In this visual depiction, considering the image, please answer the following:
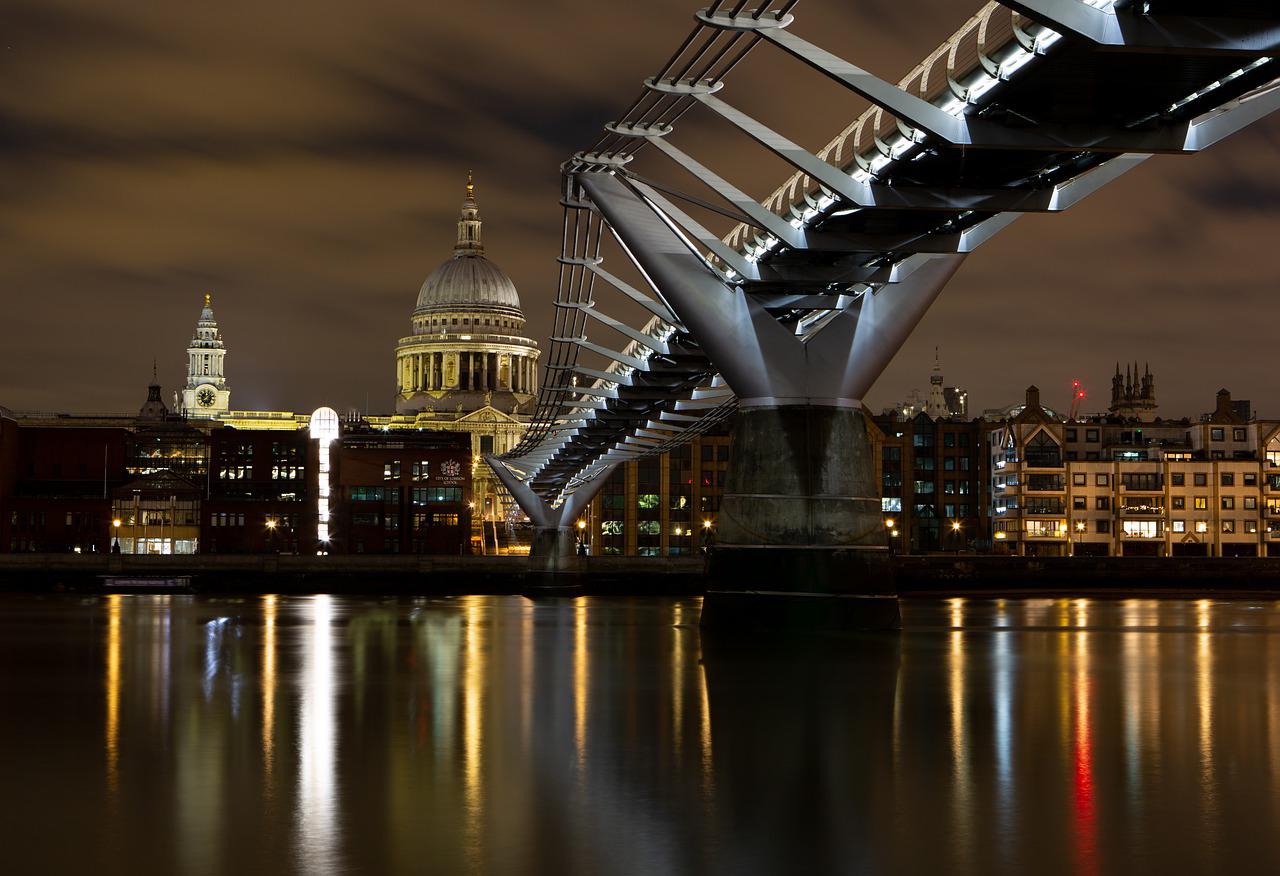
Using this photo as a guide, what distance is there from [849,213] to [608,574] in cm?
6527

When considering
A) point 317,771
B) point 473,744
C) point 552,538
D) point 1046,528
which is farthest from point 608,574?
point 317,771

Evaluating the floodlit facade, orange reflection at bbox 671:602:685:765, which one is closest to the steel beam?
orange reflection at bbox 671:602:685:765

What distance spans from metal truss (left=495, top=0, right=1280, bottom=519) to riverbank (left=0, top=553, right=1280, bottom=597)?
4451 cm

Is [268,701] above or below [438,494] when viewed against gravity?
below

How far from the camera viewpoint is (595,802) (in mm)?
17578

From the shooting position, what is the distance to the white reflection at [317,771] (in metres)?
15.0

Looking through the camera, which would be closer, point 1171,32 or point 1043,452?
point 1171,32

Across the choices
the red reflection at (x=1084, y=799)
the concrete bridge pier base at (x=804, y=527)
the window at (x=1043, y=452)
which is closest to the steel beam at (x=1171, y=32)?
the red reflection at (x=1084, y=799)

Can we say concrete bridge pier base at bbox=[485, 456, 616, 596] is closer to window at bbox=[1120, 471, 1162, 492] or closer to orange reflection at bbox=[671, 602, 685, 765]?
orange reflection at bbox=[671, 602, 685, 765]

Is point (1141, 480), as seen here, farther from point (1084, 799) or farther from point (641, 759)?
point (1084, 799)

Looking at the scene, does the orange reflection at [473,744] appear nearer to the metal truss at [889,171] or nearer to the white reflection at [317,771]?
the white reflection at [317,771]

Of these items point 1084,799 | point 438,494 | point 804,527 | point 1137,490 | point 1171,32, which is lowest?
point 1084,799

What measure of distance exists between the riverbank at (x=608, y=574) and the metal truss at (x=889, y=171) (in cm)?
4451

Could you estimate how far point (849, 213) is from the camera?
33156 millimetres
